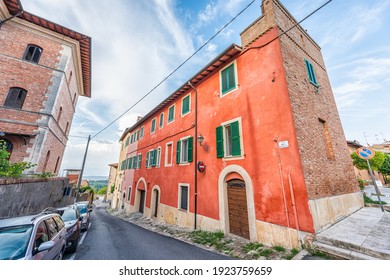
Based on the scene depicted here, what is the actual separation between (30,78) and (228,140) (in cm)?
1294

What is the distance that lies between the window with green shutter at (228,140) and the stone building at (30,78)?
1054 cm

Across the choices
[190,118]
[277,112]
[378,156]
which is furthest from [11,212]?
[378,156]

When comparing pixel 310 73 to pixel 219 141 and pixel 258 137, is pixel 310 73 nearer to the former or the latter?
pixel 258 137

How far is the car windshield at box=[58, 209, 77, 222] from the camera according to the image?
22.3 ft

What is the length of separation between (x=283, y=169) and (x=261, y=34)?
20.3 ft

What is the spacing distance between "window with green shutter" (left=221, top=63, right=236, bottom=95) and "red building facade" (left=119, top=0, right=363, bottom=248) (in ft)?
0.19

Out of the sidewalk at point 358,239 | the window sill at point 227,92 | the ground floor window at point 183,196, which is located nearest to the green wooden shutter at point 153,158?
the ground floor window at point 183,196

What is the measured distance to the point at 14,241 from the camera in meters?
3.01

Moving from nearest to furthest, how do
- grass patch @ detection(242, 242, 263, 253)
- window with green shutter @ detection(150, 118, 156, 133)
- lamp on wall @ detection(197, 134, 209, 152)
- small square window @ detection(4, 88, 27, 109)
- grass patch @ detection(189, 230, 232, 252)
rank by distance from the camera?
grass patch @ detection(242, 242, 263, 253), grass patch @ detection(189, 230, 232, 252), lamp on wall @ detection(197, 134, 209, 152), small square window @ detection(4, 88, 27, 109), window with green shutter @ detection(150, 118, 156, 133)

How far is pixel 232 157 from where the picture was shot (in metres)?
7.32

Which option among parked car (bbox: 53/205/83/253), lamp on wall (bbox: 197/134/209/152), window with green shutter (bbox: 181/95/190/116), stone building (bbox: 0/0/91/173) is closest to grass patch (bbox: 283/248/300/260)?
lamp on wall (bbox: 197/134/209/152)

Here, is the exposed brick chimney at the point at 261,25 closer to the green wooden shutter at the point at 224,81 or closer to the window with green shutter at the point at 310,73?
the green wooden shutter at the point at 224,81

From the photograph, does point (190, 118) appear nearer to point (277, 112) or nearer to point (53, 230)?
point (277, 112)

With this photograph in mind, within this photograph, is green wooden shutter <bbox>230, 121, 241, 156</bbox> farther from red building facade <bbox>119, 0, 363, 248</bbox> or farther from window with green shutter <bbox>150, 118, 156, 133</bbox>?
window with green shutter <bbox>150, 118, 156, 133</bbox>
